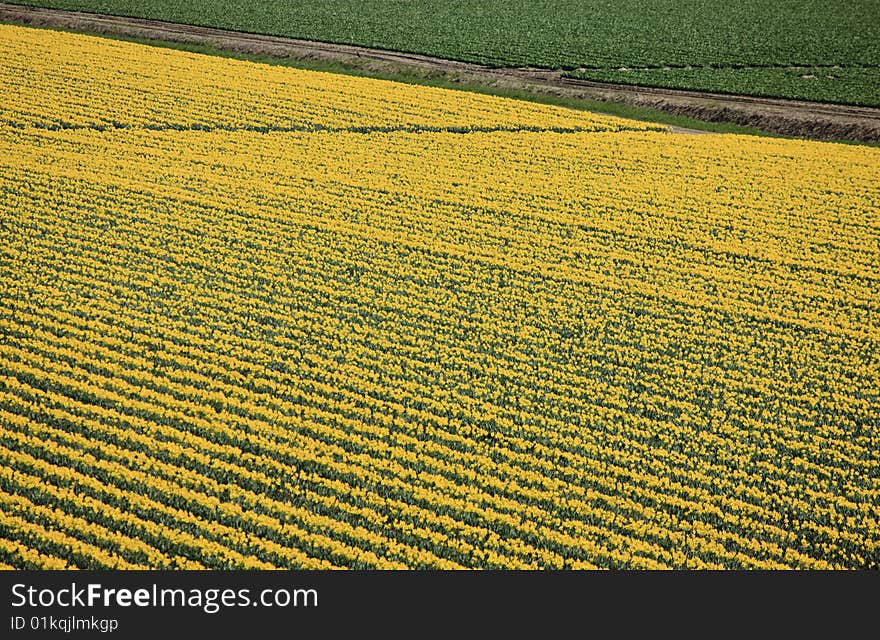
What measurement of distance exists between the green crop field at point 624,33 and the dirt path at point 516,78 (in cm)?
77

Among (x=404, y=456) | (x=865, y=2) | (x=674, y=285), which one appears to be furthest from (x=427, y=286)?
(x=865, y=2)

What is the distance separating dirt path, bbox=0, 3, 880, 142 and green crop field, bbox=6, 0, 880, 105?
775 mm

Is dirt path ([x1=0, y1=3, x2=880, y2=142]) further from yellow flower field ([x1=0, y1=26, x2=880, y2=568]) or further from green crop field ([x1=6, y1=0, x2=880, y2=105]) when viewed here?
yellow flower field ([x1=0, y1=26, x2=880, y2=568])

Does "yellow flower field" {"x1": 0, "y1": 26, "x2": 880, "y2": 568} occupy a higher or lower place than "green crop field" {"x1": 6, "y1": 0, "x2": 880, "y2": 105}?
lower

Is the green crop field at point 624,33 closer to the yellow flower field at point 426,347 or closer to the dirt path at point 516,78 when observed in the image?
the dirt path at point 516,78

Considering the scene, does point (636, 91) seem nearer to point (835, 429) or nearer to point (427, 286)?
point (427, 286)

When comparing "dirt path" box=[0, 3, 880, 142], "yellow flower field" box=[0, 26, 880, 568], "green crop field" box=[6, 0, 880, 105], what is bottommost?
"yellow flower field" box=[0, 26, 880, 568]

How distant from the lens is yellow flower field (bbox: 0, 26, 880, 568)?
10.6 m

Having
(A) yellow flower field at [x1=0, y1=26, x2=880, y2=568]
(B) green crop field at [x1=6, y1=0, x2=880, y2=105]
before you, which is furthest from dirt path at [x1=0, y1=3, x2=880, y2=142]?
(A) yellow flower field at [x1=0, y1=26, x2=880, y2=568]

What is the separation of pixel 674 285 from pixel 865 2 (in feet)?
142

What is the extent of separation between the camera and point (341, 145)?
80.7 ft

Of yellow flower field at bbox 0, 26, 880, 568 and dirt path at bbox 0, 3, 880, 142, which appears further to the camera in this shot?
dirt path at bbox 0, 3, 880, 142

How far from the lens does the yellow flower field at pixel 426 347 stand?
10.6m

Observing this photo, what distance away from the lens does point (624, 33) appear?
1689 inches
